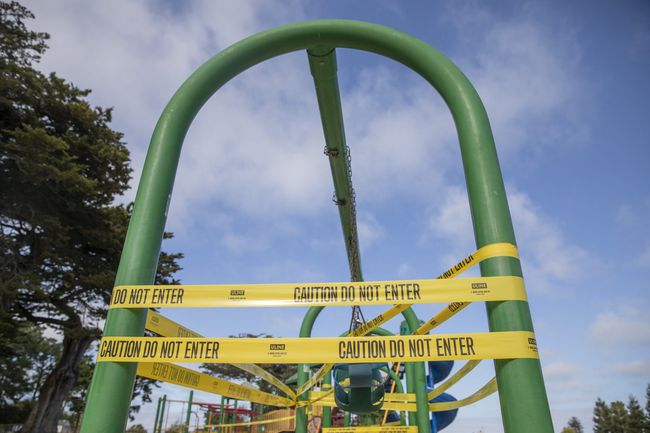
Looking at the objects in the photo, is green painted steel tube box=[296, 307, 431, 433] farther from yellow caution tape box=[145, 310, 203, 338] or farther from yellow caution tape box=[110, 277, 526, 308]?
yellow caution tape box=[110, 277, 526, 308]

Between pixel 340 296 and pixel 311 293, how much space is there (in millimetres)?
201

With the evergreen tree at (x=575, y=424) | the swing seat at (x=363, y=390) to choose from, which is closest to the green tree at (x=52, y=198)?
the swing seat at (x=363, y=390)

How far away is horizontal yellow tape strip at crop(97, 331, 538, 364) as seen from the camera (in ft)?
8.02

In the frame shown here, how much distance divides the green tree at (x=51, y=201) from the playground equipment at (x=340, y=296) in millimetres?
15412

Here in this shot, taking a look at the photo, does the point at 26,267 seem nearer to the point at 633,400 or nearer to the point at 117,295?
the point at 117,295

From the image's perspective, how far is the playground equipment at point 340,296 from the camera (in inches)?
96.7

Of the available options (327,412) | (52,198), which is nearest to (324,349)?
(327,412)

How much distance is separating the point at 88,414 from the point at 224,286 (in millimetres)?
1092

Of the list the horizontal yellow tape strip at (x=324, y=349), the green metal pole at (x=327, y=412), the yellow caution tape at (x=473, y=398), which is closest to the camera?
the horizontal yellow tape strip at (x=324, y=349)

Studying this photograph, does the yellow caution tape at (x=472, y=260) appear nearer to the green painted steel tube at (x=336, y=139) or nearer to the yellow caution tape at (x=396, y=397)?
the green painted steel tube at (x=336, y=139)

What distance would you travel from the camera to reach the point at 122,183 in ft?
65.1

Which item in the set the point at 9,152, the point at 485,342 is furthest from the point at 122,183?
the point at 485,342

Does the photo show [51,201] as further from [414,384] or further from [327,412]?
[414,384]

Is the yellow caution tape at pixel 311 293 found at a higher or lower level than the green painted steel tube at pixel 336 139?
lower
